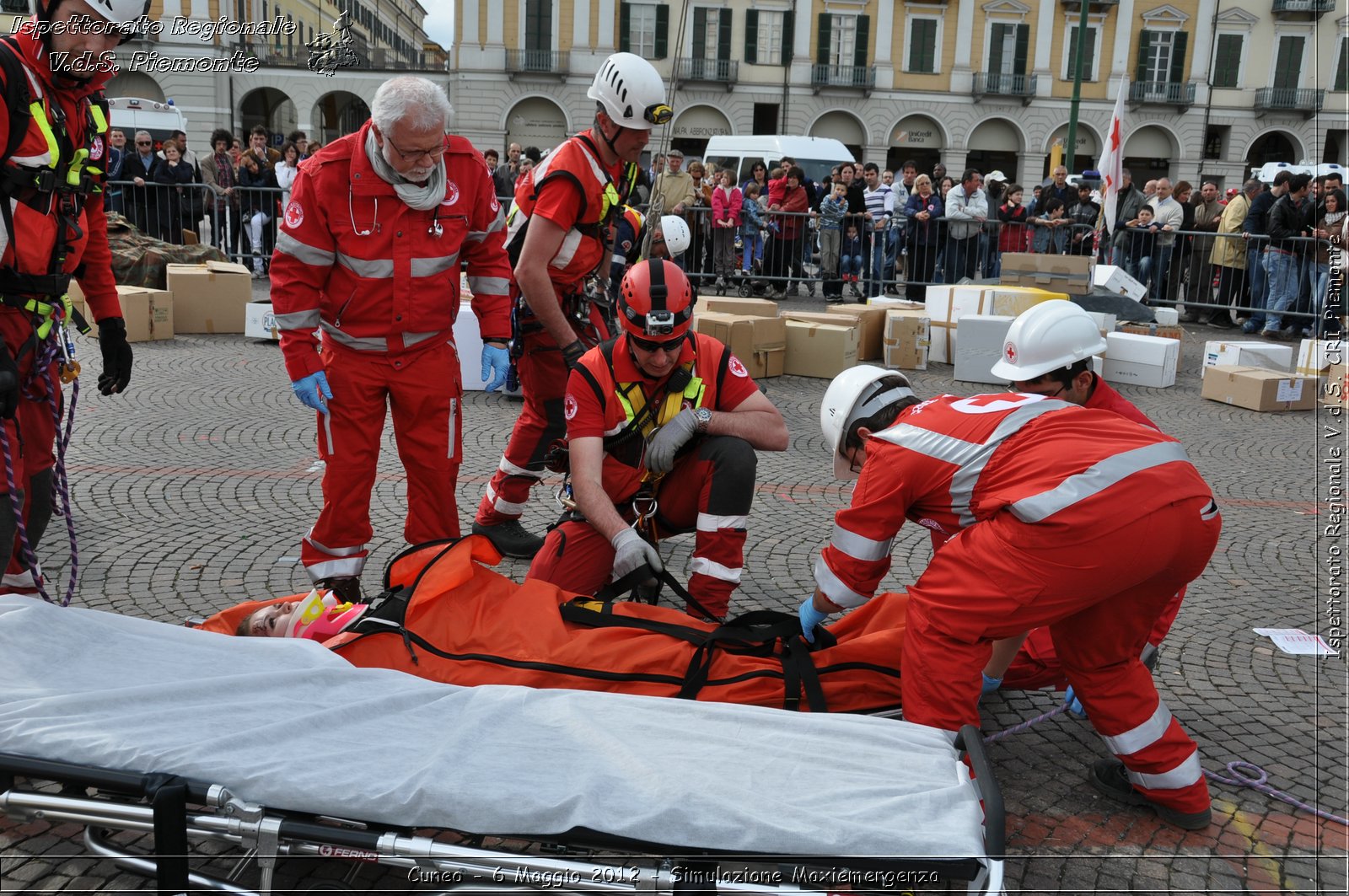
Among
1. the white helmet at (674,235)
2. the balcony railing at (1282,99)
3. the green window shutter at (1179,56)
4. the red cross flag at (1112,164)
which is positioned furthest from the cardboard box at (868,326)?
the balcony railing at (1282,99)

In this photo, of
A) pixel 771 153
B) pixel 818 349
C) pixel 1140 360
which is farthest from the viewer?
pixel 771 153

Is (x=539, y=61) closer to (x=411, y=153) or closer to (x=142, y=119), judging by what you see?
(x=142, y=119)

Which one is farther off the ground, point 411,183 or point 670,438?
point 411,183

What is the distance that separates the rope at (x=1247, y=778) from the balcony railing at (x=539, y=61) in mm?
44384

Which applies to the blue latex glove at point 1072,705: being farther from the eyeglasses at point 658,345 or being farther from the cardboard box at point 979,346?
the cardboard box at point 979,346

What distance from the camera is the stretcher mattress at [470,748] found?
2.31 m

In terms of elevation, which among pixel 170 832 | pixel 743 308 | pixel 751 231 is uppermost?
pixel 751 231

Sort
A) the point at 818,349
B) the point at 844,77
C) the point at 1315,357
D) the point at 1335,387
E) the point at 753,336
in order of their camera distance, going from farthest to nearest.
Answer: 1. the point at 844,77
2. the point at 818,349
3. the point at 1315,357
4. the point at 753,336
5. the point at 1335,387

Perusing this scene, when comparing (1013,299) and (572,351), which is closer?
(572,351)

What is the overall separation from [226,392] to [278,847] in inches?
269

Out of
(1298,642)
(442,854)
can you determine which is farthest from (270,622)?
(1298,642)

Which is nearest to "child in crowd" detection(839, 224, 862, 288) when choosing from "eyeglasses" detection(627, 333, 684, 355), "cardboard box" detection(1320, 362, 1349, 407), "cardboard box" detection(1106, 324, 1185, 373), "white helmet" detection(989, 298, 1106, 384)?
"cardboard box" detection(1106, 324, 1185, 373)

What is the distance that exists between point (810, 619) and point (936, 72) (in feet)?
159

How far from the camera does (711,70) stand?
150 feet
